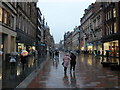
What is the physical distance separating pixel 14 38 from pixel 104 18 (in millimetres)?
26373

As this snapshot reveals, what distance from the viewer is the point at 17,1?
1124 inches

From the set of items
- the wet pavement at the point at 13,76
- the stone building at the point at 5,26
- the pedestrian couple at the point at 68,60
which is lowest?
the wet pavement at the point at 13,76

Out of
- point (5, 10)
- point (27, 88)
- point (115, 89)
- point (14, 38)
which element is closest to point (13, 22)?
point (14, 38)

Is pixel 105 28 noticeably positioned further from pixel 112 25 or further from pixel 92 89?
pixel 92 89

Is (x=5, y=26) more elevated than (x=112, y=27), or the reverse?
(x=112, y=27)

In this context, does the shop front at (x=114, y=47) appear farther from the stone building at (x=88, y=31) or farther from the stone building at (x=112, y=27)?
the stone building at (x=88, y=31)

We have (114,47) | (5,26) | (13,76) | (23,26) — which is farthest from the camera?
(114,47)

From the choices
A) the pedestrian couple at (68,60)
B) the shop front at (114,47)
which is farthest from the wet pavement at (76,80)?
the shop front at (114,47)

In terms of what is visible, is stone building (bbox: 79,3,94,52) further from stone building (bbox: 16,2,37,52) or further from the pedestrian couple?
the pedestrian couple

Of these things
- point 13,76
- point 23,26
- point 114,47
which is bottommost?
point 13,76

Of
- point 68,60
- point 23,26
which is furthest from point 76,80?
point 23,26

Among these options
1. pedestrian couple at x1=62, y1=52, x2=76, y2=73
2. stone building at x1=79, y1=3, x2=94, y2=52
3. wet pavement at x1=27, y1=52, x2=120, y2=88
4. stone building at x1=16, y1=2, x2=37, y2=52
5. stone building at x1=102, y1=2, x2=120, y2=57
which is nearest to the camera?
wet pavement at x1=27, y1=52, x2=120, y2=88

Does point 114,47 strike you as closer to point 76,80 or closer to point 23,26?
point 23,26

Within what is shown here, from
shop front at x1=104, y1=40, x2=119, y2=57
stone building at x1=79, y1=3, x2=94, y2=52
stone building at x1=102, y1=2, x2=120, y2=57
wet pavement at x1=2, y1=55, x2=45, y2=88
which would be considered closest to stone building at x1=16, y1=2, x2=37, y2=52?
wet pavement at x1=2, y1=55, x2=45, y2=88
